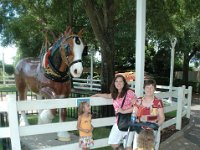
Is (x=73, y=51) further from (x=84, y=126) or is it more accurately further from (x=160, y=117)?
(x=160, y=117)

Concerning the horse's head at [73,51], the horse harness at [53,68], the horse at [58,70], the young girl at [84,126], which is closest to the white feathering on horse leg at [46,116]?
the horse at [58,70]

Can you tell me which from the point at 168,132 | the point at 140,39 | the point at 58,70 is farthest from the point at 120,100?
the point at 168,132

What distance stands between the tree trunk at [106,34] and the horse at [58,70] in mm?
2129

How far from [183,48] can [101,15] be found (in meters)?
14.0

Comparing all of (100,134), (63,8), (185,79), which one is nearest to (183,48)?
(185,79)

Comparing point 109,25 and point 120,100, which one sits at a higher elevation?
point 109,25

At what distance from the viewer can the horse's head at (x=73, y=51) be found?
5.88m

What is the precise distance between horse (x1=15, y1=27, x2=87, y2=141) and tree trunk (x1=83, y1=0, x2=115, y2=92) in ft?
6.98

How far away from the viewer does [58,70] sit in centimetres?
664

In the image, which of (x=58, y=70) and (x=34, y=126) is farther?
(x=58, y=70)

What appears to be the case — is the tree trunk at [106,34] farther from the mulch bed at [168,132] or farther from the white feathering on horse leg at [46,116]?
the white feathering on horse leg at [46,116]

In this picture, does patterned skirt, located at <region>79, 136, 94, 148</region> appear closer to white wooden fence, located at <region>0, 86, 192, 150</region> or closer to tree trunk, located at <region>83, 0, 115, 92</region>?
white wooden fence, located at <region>0, 86, 192, 150</region>

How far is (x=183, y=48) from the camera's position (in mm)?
22078

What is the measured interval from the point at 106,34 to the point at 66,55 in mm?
2960
